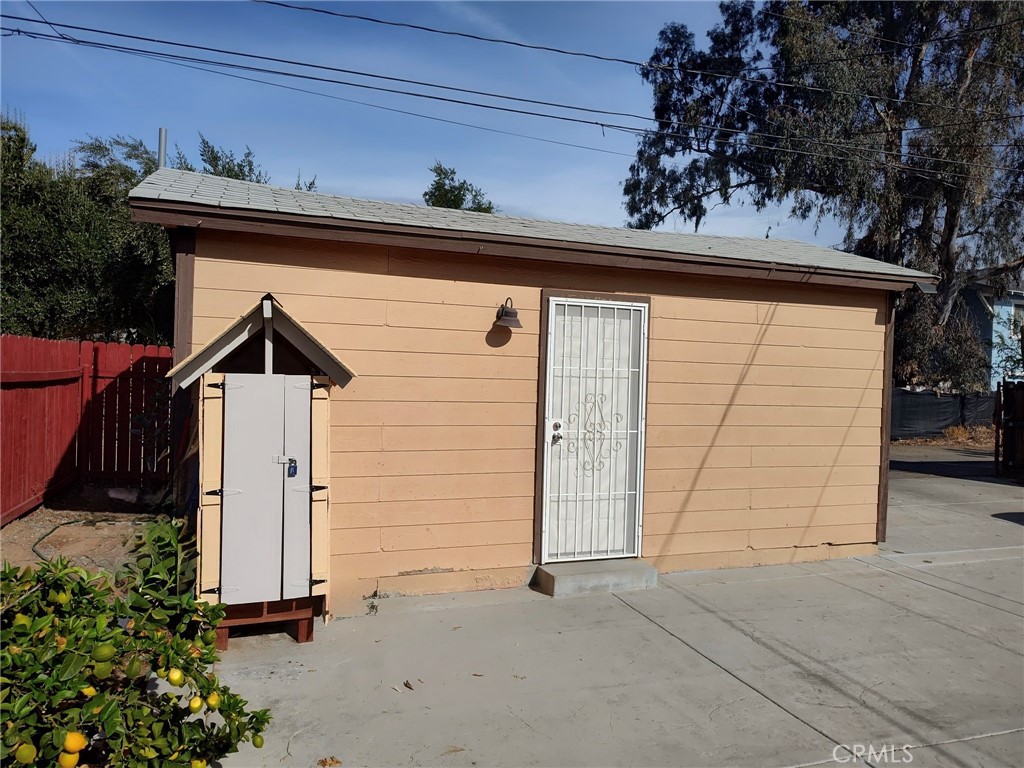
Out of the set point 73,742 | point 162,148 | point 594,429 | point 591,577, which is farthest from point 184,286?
point 162,148

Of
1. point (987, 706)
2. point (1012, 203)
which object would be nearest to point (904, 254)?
point (1012, 203)

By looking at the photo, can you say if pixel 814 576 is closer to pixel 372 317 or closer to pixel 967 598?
pixel 967 598

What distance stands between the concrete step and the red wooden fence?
4.05 metres

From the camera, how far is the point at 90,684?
2.66 m

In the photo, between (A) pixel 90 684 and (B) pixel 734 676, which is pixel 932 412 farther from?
(A) pixel 90 684

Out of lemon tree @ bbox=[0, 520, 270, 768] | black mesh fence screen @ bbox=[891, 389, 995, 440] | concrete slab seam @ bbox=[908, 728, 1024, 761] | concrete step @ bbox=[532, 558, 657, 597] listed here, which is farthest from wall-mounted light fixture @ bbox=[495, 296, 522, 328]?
black mesh fence screen @ bbox=[891, 389, 995, 440]

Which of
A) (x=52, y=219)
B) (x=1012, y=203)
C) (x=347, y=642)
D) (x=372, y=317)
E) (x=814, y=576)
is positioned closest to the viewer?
(x=347, y=642)

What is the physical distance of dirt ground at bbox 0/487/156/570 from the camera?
5059 millimetres

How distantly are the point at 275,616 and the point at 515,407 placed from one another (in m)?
2.28

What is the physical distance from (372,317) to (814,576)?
14.2 ft

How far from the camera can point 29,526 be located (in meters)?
5.74

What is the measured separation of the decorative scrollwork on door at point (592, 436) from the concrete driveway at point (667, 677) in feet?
3.53

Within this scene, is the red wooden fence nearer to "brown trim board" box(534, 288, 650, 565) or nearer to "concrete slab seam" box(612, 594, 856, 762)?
"brown trim board" box(534, 288, 650, 565)

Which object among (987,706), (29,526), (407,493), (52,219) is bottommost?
(987,706)
